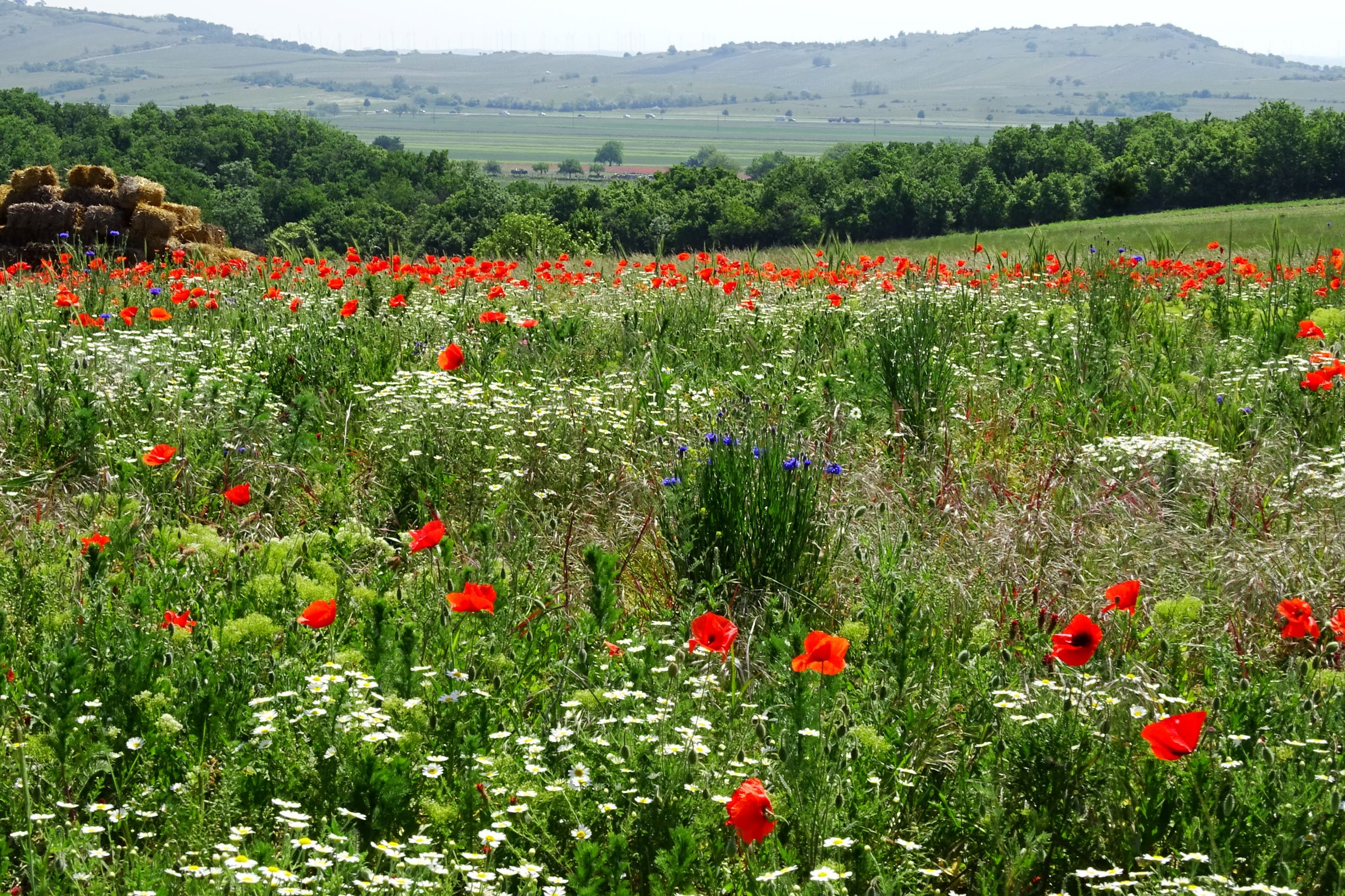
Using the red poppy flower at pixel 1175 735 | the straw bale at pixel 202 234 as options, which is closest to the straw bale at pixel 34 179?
the straw bale at pixel 202 234

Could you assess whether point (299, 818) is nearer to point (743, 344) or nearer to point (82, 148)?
point (743, 344)

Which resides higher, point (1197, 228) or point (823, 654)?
point (1197, 228)

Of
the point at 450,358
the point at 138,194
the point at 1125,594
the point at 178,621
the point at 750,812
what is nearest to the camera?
the point at 750,812

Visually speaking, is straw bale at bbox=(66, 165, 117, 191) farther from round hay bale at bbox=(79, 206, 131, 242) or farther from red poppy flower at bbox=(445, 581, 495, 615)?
red poppy flower at bbox=(445, 581, 495, 615)

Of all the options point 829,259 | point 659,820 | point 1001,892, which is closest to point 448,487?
point 659,820

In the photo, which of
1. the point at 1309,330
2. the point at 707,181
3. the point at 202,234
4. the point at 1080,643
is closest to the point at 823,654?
the point at 1080,643

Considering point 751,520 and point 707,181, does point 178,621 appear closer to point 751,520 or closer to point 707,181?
point 751,520

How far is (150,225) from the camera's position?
14.2 m

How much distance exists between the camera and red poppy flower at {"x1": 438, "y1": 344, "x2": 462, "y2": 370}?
175 inches

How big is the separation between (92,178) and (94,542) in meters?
15.2

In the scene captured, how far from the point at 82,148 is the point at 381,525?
285 feet

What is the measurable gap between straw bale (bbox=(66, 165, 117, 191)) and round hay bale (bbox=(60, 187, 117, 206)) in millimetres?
174

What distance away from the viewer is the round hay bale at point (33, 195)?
1512 cm

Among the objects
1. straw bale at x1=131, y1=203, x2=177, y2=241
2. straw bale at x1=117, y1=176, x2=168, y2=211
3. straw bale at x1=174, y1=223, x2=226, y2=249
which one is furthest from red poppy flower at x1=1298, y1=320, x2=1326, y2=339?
straw bale at x1=117, y1=176, x2=168, y2=211
